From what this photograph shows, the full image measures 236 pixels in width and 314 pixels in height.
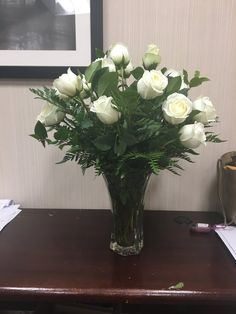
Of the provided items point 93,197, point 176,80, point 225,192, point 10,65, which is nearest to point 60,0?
point 10,65

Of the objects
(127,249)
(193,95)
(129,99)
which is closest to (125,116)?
(129,99)

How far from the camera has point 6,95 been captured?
1057 millimetres

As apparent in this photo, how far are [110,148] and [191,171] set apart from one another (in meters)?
0.50

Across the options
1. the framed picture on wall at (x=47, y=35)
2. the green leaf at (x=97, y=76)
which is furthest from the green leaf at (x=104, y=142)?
the framed picture on wall at (x=47, y=35)

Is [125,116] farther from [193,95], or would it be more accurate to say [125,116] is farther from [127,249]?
[193,95]

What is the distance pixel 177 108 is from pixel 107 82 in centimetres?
15

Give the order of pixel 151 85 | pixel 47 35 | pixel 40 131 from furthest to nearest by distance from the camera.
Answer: pixel 47 35
pixel 40 131
pixel 151 85

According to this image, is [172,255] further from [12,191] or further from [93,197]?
[12,191]

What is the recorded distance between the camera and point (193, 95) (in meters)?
1.03

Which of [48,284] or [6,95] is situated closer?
[48,284]

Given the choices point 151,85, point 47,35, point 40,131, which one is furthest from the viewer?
point 47,35

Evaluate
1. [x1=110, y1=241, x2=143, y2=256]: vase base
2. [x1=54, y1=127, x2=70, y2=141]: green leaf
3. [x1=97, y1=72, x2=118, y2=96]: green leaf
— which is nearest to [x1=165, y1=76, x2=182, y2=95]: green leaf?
[x1=97, y1=72, x2=118, y2=96]: green leaf

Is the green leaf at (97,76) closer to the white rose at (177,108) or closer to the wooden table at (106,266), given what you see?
the white rose at (177,108)

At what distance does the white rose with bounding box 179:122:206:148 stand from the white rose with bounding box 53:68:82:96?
0.74 feet
